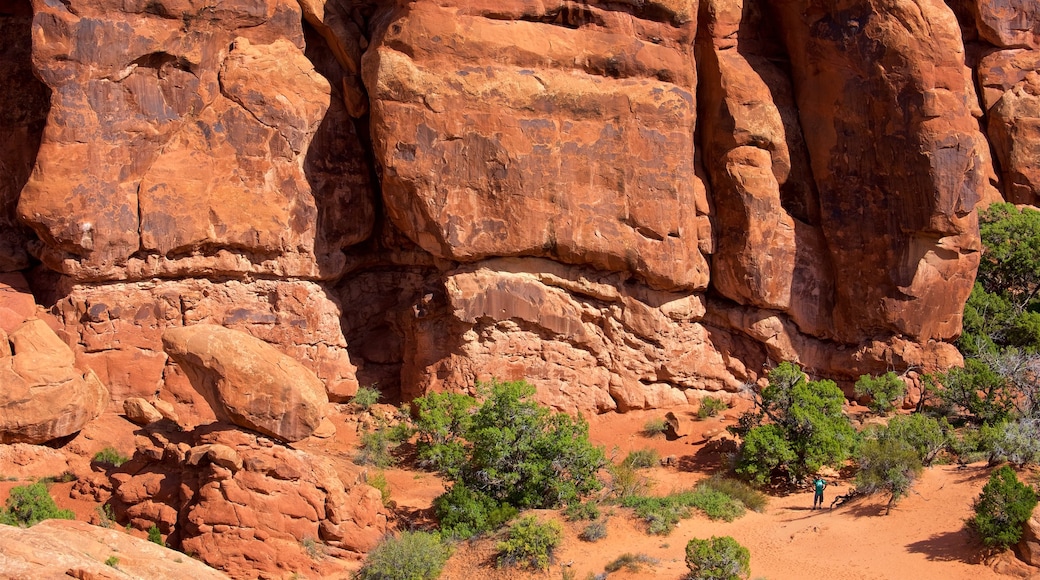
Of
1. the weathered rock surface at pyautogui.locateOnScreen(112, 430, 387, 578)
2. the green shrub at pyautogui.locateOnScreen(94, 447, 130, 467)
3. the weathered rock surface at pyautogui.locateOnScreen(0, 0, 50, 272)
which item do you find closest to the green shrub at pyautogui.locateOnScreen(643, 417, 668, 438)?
the weathered rock surface at pyautogui.locateOnScreen(112, 430, 387, 578)

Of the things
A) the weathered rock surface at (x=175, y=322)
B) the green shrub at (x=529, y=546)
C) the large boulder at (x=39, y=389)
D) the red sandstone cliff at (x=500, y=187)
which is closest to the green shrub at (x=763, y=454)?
the red sandstone cliff at (x=500, y=187)

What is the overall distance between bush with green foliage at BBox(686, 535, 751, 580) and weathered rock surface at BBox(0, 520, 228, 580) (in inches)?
246

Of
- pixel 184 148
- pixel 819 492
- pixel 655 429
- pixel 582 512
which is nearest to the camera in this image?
pixel 582 512

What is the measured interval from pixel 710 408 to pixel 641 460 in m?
2.55

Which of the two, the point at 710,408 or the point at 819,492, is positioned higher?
the point at 710,408

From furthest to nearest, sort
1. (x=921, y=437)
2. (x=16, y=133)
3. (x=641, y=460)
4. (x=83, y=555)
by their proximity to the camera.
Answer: (x=16, y=133), (x=641, y=460), (x=921, y=437), (x=83, y=555)

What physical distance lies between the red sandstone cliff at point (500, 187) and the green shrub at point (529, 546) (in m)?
5.64

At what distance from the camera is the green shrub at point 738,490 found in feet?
63.3

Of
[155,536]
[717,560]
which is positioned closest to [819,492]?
[717,560]

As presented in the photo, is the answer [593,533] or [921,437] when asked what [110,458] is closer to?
[593,533]

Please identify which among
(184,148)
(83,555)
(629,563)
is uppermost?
(184,148)

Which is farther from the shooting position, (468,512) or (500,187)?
(500,187)

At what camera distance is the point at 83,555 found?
12797 millimetres

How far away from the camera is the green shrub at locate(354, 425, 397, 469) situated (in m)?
20.7
